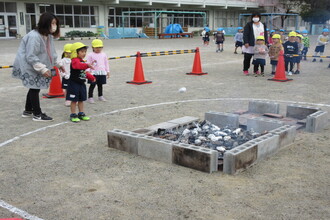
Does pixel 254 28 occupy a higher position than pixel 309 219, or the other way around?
pixel 254 28

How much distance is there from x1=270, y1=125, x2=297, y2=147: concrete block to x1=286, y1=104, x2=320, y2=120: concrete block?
1.25m

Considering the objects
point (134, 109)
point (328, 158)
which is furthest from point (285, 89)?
point (328, 158)

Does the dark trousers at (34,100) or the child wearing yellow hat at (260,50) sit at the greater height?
the child wearing yellow hat at (260,50)

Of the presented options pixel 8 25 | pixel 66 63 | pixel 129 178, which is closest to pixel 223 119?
pixel 129 178

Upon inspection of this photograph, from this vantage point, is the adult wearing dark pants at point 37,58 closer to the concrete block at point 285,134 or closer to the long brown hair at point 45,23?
the long brown hair at point 45,23

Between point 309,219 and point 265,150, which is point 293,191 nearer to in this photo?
point 309,219

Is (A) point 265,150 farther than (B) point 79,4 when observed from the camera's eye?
No

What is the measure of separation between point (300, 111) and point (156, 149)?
121 inches

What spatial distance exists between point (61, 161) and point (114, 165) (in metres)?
0.70

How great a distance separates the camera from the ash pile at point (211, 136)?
4.89m

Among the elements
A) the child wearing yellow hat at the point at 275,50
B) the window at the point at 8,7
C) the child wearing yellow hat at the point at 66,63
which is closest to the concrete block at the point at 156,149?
the child wearing yellow hat at the point at 66,63

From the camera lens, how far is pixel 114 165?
4.62 m

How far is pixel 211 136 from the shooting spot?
516 centimetres

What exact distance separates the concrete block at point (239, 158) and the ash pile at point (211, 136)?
0.94ft
